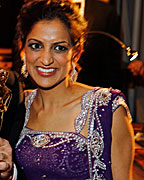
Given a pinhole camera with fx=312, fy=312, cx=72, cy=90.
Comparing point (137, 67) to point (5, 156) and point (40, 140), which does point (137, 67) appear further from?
point (5, 156)

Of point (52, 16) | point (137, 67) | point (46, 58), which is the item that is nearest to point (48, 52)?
point (46, 58)

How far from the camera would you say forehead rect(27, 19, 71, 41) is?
134cm

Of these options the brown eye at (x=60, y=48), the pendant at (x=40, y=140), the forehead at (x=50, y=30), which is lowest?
the pendant at (x=40, y=140)

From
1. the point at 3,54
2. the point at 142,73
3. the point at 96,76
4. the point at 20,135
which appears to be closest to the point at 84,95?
the point at 20,135

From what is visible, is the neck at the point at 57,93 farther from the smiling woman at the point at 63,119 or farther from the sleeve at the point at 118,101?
the sleeve at the point at 118,101

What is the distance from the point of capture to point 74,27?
4.67 feet

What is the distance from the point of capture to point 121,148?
4.28 ft

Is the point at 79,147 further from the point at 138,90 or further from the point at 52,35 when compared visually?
the point at 138,90

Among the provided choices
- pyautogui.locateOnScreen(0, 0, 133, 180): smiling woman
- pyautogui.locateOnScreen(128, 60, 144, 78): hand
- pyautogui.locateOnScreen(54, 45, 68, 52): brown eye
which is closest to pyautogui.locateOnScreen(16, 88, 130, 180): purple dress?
pyautogui.locateOnScreen(0, 0, 133, 180): smiling woman

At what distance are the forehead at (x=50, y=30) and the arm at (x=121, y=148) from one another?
416mm

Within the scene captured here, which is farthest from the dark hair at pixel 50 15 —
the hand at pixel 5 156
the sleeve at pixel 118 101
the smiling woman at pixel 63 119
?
the hand at pixel 5 156

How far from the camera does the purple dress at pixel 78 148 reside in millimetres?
1315

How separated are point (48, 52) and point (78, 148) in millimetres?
434

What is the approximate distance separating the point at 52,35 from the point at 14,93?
0.97 feet
